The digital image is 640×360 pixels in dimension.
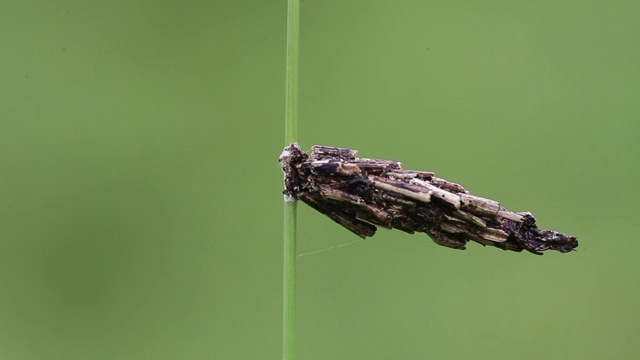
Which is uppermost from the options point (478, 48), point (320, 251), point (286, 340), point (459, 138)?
point (478, 48)

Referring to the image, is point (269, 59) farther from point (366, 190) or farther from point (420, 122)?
point (366, 190)

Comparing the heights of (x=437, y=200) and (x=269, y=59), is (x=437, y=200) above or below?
below

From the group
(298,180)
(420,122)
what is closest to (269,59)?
(420,122)
